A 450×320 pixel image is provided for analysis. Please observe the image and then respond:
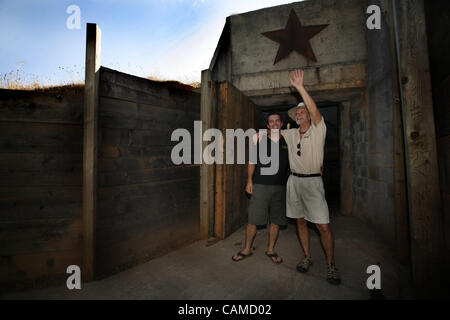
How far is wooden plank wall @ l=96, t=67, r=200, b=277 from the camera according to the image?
256cm

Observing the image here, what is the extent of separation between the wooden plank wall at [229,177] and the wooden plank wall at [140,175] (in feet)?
1.53

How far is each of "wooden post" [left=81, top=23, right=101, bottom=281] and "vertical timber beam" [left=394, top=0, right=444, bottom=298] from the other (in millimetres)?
3491

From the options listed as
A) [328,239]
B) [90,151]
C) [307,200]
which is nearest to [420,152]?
[307,200]

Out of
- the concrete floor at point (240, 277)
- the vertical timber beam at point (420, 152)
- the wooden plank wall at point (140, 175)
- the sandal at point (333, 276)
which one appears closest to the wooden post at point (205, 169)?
the wooden plank wall at point (140, 175)

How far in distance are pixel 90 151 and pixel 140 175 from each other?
2.24ft

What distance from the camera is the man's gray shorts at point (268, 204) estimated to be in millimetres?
2916

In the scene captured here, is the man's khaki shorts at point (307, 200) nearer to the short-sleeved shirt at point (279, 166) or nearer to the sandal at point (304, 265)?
the short-sleeved shirt at point (279, 166)

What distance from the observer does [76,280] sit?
238cm

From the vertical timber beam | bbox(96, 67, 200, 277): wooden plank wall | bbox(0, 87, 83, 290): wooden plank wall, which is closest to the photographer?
the vertical timber beam

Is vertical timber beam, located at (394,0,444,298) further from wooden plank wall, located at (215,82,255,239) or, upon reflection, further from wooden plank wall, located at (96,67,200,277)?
wooden plank wall, located at (96,67,200,277)

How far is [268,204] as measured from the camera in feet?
9.72

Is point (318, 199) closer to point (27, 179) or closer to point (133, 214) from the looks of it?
point (133, 214)

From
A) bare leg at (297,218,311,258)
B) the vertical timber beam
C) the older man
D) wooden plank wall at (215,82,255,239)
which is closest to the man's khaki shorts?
the older man

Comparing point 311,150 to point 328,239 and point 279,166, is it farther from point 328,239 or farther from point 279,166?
point 328,239
